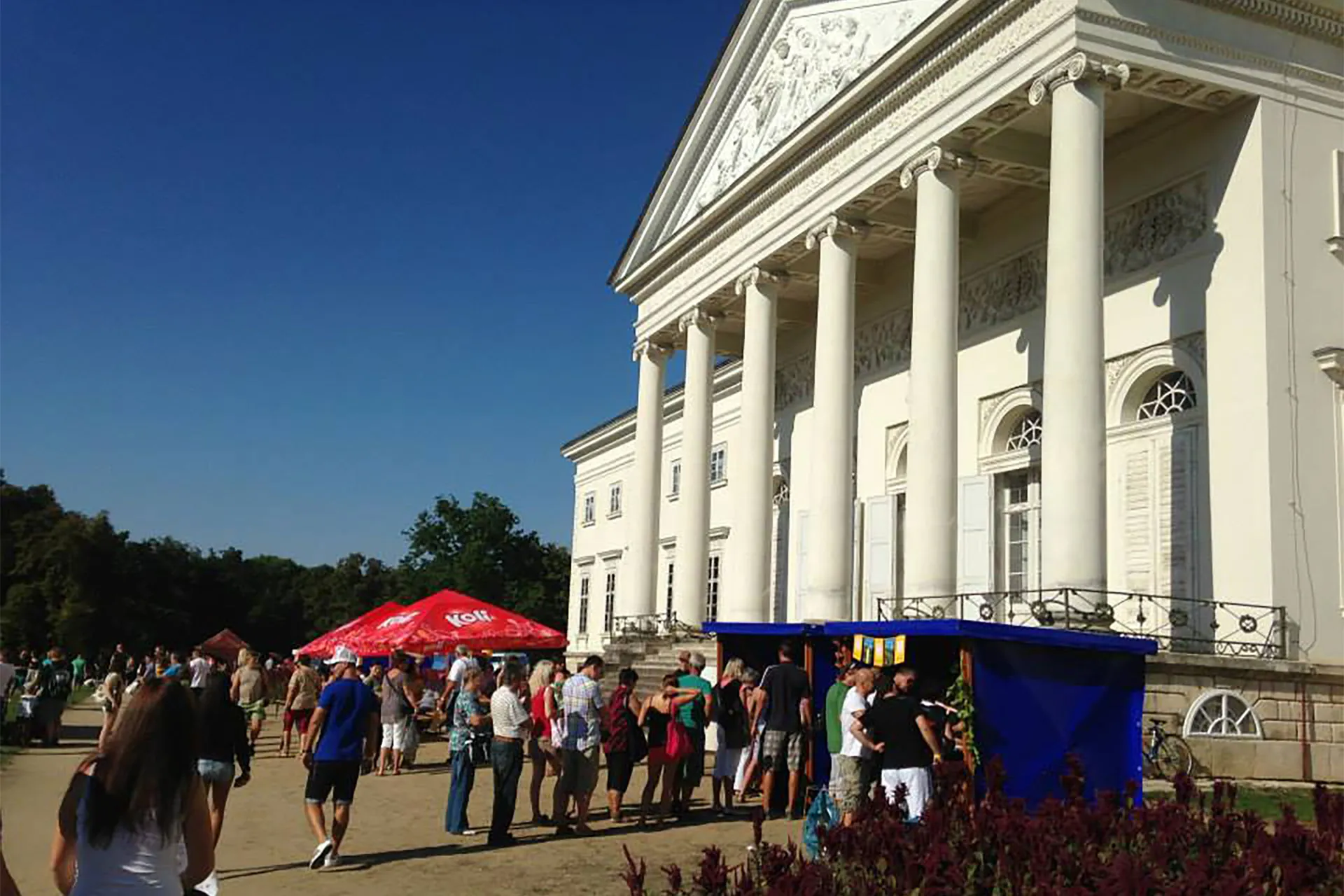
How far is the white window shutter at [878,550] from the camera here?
24250mm

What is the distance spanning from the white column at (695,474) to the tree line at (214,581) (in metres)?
26.4

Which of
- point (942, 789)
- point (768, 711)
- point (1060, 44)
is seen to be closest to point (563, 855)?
point (768, 711)

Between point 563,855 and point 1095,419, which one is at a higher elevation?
point 1095,419

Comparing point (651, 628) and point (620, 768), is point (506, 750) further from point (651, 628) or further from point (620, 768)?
point (651, 628)

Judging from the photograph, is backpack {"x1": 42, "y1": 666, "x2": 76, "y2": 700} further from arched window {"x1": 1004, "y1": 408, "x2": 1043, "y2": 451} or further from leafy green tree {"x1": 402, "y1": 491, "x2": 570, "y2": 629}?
leafy green tree {"x1": 402, "y1": 491, "x2": 570, "y2": 629}

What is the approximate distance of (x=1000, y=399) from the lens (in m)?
21.6

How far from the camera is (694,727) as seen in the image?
1319cm

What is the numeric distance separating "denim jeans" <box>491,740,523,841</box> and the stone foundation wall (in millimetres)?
7656

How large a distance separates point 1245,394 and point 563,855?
11.0m

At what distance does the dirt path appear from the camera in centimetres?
952

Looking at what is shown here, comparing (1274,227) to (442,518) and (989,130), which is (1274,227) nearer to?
(989,130)

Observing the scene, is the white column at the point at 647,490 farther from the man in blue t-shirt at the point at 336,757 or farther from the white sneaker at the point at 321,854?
the white sneaker at the point at 321,854

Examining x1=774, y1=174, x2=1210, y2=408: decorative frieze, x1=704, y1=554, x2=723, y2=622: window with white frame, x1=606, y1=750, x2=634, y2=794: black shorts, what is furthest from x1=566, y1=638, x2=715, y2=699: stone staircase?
x1=606, y1=750, x2=634, y2=794: black shorts

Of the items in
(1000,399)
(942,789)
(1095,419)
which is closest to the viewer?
(942,789)
